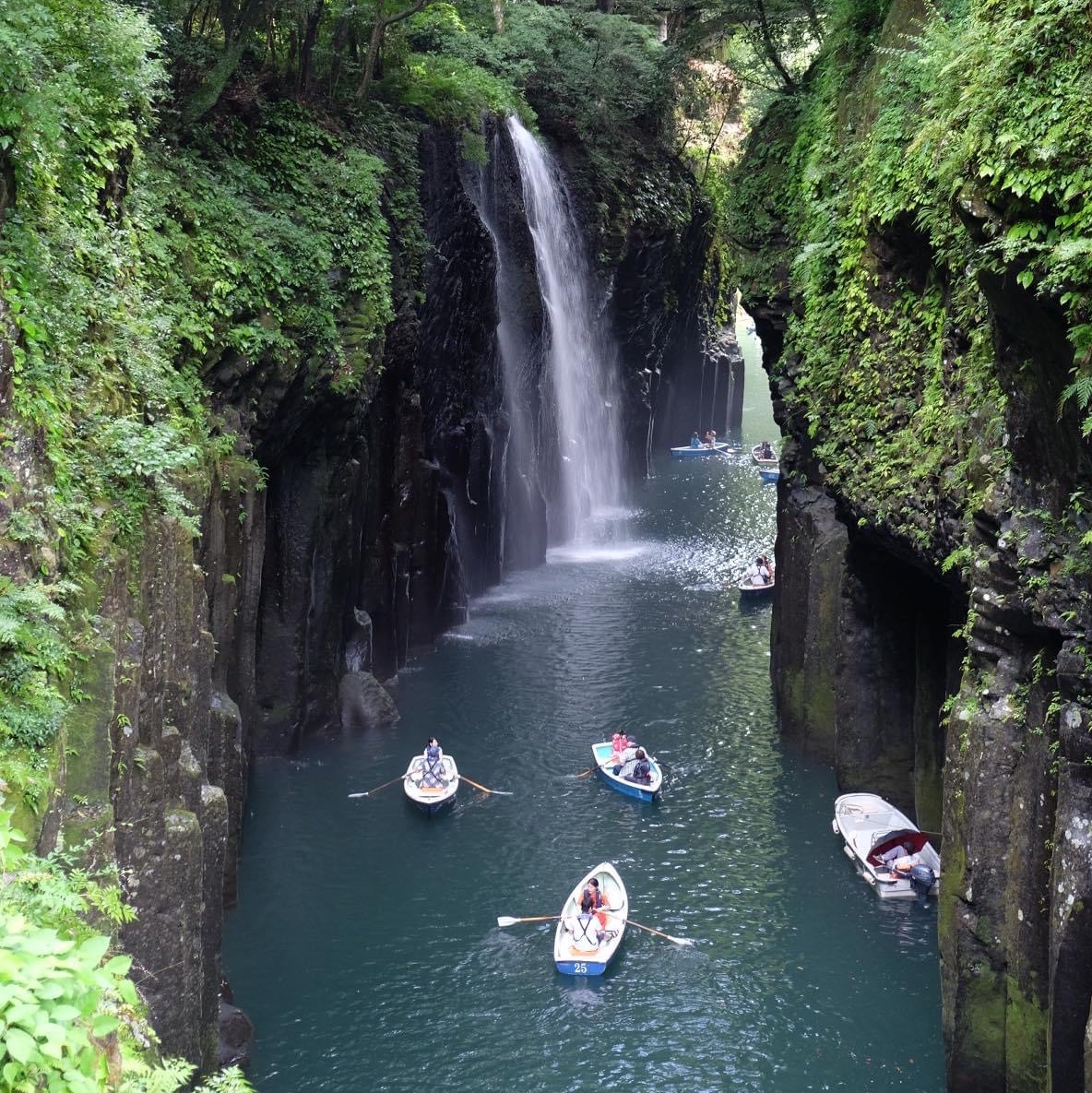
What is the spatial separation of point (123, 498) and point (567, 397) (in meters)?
33.8

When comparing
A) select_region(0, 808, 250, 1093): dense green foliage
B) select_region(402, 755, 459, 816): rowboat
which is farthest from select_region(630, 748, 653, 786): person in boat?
select_region(0, 808, 250, 1093): dense green foliage

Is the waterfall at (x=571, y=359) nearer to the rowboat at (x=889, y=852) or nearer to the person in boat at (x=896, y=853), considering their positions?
the rowboat at (x=889, y=852)

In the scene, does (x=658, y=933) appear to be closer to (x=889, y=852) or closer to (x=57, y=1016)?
(x=889, y=852)

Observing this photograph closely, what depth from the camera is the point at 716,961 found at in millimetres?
19125

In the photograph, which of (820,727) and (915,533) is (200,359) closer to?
(915,533)

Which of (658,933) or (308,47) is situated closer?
(658,933)

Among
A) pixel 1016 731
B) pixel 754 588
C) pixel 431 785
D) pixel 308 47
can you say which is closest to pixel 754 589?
pixel 754 588

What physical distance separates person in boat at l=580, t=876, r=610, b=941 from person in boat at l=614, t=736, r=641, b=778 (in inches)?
185

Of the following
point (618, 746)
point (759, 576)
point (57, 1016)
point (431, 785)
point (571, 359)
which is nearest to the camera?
point (57, 1016)

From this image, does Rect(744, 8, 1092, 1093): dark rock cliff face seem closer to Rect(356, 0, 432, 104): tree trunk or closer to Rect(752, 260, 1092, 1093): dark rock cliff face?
Rect(752, 260, 1092, 1093): dark rock cliff face

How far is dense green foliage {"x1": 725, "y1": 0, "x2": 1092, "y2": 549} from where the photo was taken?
478 inches

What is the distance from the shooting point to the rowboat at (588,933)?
18.6 m

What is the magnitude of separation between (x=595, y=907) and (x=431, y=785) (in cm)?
574

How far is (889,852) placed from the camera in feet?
69.4
